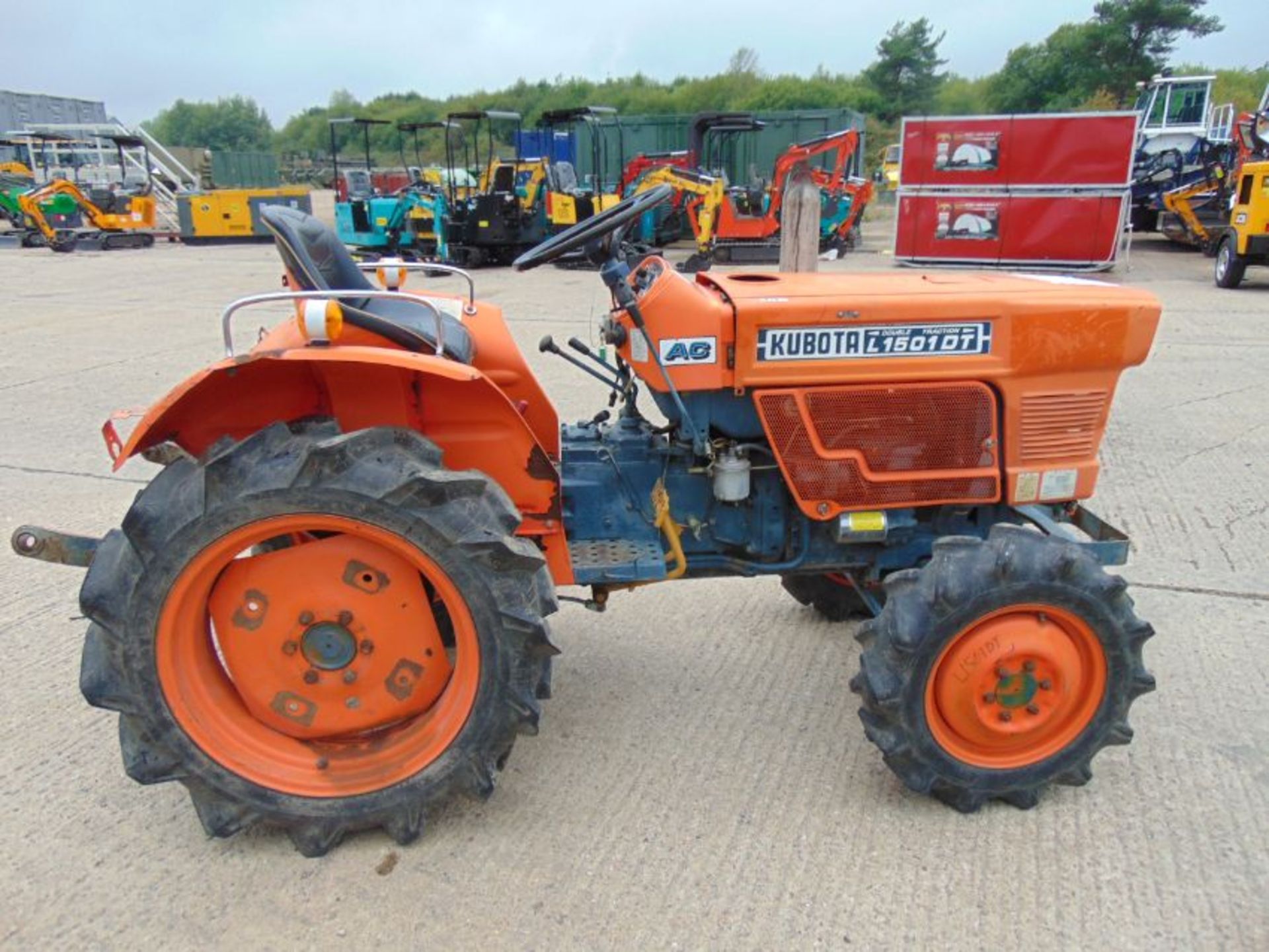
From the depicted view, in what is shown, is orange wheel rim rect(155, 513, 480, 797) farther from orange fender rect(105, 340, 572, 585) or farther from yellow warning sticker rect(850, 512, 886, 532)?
yellow warning sticker rect(850, 512, 886, 532)

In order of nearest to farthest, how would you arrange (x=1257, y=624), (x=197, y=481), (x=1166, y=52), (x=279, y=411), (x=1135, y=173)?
(x=197, y=481) < (x=279, y=411) < (x=1257, y=624) < (x=1135, y=173) < (x=1166, y=52)

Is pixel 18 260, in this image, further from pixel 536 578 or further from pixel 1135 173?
pixel 1135 173

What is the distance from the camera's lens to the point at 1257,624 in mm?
3217

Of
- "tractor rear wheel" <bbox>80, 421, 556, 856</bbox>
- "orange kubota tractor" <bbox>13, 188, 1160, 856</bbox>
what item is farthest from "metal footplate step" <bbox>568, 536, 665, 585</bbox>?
"tractor rear wheel" <bbox>80, 421, 556, 856</bbox>

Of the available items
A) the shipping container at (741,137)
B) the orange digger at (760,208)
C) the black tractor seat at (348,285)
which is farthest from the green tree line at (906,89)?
the black tractor seat at (348,285)

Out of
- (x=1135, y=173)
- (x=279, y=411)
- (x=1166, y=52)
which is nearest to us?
(x=279, y=411)

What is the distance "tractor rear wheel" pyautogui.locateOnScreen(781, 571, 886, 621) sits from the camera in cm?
329

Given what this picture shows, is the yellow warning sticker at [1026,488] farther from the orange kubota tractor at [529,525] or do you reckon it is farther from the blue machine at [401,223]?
the blue machine at [401,223]

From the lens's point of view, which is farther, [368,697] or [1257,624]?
[1257,624]

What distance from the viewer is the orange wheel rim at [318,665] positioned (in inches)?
86.6

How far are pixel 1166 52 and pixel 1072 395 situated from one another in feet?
148

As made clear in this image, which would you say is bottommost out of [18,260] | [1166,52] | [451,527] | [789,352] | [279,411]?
[18,260]

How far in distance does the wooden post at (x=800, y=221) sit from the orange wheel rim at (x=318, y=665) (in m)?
3.48

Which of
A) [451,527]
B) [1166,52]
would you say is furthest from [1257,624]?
[1166,52]
